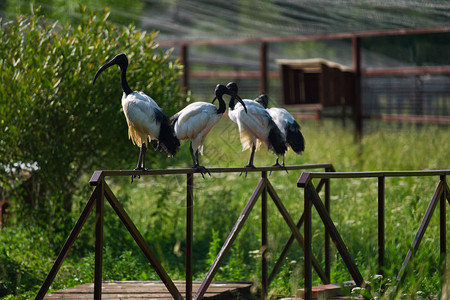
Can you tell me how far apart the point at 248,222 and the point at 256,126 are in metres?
2.76

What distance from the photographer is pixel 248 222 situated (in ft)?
26.2

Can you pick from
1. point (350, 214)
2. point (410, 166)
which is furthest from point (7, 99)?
point (410, 166)

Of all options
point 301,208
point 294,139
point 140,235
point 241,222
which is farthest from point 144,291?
point 301,208

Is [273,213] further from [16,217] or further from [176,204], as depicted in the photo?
[16,217]

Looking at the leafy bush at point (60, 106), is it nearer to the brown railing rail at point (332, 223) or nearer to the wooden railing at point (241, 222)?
the wooden railing at point (241, 222)

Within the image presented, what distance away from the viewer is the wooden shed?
37.1 ft

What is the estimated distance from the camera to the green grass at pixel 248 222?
21.8 feet

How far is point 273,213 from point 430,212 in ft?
10.7

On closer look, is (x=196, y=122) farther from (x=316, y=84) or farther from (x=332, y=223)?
(x=316, y=84)

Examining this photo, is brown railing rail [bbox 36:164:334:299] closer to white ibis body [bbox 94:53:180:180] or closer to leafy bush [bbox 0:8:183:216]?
white ibis body [bbox 94:53:180:180]

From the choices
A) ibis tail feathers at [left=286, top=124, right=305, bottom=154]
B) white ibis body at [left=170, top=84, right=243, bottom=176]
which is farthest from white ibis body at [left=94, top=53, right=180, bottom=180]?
ibis tail feathers at [left=286, top=124, right=305, bottom=154]

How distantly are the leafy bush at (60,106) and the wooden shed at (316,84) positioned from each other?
163 inches

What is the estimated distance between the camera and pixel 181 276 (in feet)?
23.3

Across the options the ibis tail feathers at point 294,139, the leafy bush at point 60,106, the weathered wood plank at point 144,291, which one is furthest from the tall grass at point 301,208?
Result: the leafy bush at point 60,106
